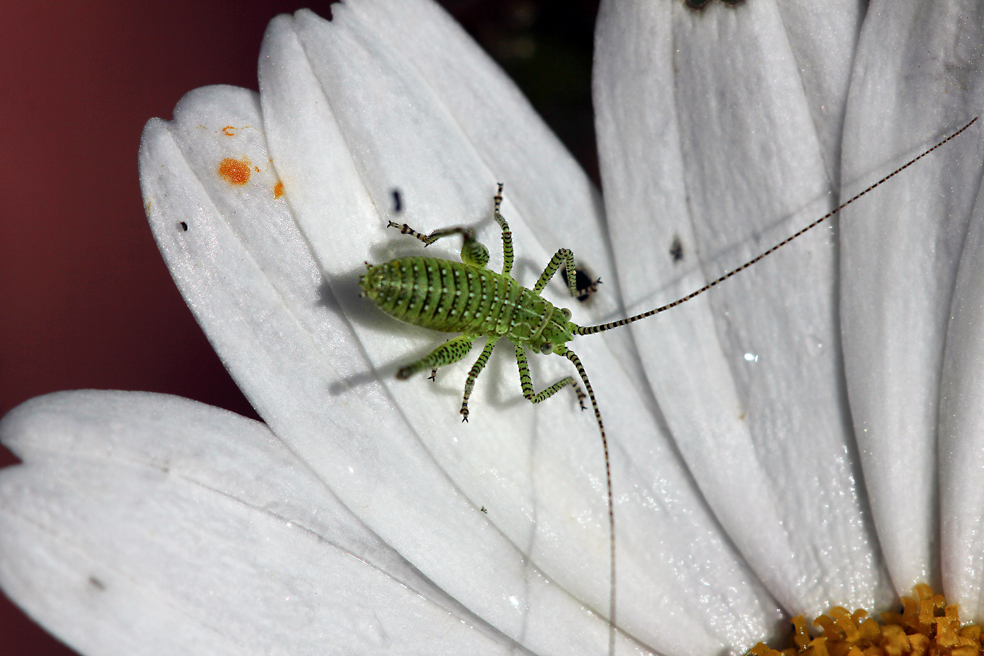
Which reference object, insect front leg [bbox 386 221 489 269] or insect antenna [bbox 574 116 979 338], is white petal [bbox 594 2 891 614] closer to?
insect antenna [bbox 574 116 979 338]

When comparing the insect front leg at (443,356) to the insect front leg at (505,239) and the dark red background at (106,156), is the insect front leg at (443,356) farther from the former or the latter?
the dark red background at (106,156)

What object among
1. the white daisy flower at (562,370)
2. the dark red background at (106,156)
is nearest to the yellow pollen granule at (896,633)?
the white daisy flower at (562,370)

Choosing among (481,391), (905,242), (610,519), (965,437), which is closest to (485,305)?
(481,391)

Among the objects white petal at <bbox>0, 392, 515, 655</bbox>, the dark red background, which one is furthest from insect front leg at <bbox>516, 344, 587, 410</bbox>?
the dark red background

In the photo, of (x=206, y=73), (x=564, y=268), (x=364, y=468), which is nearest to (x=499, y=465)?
(x=364, y=468)

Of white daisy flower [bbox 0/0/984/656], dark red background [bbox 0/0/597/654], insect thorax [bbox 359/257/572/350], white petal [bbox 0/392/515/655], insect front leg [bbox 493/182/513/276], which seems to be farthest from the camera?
dark red background [bbox 0/0/597/654]

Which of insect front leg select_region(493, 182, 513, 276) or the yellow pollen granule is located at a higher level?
insect front leg select_region(493, 182, 513, 276)
